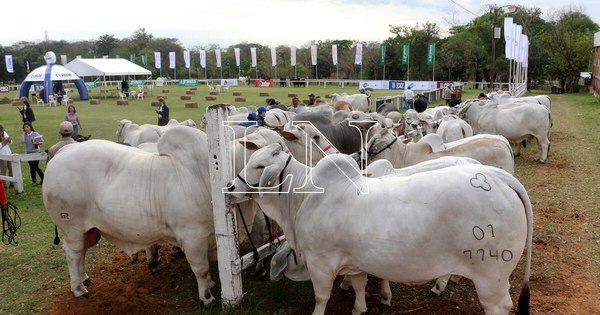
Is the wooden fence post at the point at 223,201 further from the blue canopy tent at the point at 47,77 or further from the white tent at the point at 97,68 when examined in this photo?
the white tent at the point at 97,68

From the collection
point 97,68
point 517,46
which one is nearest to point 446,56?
point 517,46

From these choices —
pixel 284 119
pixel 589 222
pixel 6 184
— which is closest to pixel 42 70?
pixel 6 184

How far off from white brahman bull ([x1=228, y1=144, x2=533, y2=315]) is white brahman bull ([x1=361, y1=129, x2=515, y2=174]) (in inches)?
95.0

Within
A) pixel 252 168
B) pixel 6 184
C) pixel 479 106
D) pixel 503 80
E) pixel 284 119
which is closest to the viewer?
pixel 252 168

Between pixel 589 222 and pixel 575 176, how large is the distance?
371cm

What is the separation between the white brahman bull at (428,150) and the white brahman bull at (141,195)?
2.58 m

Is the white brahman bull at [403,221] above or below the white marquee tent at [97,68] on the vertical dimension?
below

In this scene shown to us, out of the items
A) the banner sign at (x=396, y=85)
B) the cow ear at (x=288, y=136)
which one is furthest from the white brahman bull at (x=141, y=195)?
the banner sign at (x=396, y=85)

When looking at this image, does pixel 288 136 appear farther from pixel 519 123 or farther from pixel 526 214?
pixel 519 123

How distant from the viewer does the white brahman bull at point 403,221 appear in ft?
11.9

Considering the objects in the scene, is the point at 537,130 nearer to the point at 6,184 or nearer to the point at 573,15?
the point at 6,184

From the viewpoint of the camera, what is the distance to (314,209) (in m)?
4.20

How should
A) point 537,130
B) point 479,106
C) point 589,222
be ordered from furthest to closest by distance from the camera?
1. point 479,106
2. point 537,130
3. point 589,222

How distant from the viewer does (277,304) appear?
4.99 m
